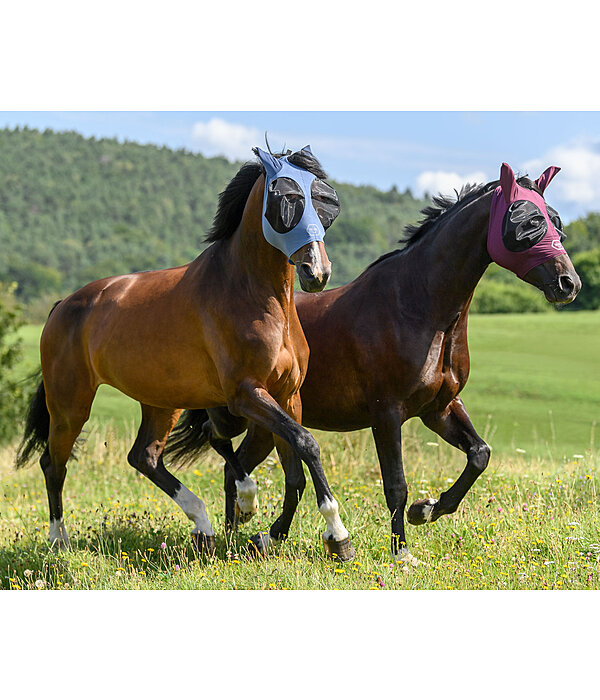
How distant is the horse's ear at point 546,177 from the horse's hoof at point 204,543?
11.6 feet

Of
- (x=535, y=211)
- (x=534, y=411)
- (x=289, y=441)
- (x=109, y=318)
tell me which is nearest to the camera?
(x=289, y=441)

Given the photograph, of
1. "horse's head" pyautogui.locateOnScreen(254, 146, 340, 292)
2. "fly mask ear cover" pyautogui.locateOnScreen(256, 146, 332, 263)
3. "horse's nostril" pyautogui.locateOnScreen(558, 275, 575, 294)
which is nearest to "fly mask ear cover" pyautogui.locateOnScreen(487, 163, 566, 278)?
Result: "horse's nostril" pyautogui.locateOnScreen(558, 275, 575, 294)

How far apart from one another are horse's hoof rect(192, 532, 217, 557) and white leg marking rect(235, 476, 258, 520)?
1.06 feet

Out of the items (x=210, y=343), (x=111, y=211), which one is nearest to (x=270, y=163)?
(x=210, y=343)

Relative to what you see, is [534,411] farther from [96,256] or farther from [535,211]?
[96,256]

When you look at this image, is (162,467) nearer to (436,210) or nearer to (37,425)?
(37,425)

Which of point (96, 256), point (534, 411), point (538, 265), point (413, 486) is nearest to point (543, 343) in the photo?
point (534, 411)

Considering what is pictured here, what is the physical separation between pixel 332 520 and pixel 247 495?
1129 mm

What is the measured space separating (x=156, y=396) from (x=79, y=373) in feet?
3.33

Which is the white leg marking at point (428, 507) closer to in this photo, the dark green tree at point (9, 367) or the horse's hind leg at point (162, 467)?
the horse's hind leg at point (162, 467)

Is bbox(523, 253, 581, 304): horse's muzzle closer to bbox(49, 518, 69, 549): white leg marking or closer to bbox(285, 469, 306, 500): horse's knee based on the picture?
bbox(285, 469, 306, 500): horse's knee

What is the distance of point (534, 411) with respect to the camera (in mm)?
16266

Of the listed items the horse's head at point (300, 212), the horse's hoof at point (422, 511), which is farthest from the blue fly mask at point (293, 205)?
the horse's hoof at point (422, 511)

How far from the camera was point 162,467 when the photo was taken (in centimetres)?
638
